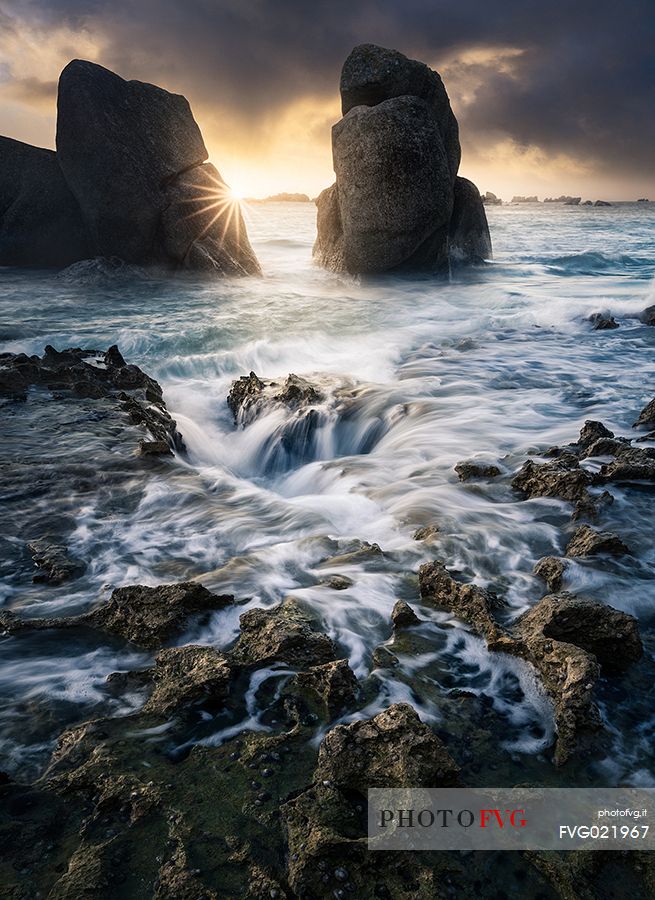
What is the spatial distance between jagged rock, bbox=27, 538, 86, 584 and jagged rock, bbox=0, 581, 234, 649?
0.45 meters

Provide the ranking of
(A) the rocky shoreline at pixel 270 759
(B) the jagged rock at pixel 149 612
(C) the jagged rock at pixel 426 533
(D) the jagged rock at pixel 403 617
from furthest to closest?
(C) the jagged rock at pixel 426 533, (D) the jagged rock at pixel 403 617, (B) the jagged rock at pixel 149 612, (A) the rocky shoreline at pixel 270 759

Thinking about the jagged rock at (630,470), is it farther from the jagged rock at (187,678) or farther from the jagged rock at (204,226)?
the jagged rock at (204,226)

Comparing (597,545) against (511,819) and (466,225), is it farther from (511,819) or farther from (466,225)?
(466,225)

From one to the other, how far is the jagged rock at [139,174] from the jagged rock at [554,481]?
19.0m

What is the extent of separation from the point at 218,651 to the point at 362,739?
113 cm

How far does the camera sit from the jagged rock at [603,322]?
1392cm

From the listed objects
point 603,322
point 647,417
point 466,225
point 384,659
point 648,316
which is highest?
point 466,225

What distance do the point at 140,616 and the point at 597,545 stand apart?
10.9 feet

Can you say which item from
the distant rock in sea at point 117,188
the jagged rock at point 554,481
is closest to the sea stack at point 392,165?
the distant rock in sea at point 117,188

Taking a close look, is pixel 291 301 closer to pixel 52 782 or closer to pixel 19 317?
pixel 19 317

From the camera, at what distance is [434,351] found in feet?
40.8

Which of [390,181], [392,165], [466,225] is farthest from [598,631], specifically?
[466,225]

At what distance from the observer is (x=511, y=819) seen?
223cm

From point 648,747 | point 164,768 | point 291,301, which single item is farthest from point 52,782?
point 291,301
